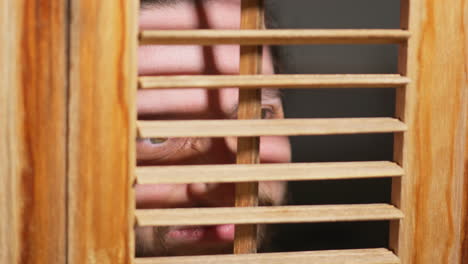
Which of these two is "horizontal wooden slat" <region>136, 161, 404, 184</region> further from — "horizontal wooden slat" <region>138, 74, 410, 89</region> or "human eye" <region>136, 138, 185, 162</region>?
"human eye" <region>136, 138, 185, 162</region>

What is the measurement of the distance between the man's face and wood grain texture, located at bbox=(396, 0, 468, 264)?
520 mm

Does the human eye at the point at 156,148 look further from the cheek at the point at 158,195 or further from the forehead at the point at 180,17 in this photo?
the forehead at the point at 180,17

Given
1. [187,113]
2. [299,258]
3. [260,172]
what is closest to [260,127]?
[260,172]

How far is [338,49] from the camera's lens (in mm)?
2145

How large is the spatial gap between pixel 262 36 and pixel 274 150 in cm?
75

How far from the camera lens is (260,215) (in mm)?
986

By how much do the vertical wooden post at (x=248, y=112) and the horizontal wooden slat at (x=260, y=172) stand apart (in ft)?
0.31

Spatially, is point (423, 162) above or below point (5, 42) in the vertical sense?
below

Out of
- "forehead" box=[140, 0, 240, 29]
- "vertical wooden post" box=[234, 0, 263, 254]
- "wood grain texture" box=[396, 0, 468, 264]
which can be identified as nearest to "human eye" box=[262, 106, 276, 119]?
"forehead" box=[140, 0, 240, 29]

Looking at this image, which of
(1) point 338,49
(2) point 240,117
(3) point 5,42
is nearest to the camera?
(3) point 5,42

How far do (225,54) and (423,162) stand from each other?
57cm

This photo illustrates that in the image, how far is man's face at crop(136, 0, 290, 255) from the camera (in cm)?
143

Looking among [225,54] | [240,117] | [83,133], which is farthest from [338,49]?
[83,133]

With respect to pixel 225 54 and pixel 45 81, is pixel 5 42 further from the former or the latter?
pixel 225 54
